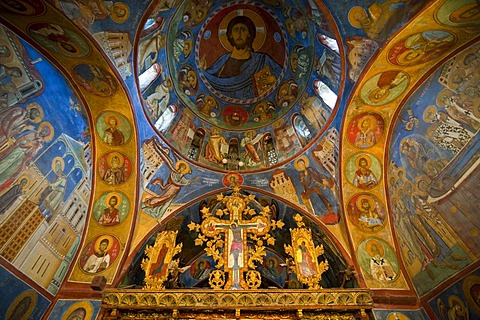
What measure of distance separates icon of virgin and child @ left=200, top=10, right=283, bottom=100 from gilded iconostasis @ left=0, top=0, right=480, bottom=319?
8 cm

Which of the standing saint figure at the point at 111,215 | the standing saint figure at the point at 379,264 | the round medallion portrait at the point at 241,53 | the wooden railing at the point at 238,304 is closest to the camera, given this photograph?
the wooden railing at the point at 238,304

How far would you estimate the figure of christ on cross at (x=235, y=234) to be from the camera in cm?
807

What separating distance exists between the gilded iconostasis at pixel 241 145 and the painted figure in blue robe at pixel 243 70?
0.21 ft

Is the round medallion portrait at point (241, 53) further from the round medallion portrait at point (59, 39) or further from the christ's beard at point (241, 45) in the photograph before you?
the round medallion portrait at point (59, 39)

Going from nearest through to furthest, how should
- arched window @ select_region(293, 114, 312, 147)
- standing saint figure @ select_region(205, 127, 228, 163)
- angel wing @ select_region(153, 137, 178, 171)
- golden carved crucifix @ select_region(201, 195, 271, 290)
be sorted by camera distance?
golden carved crucifix @ select_region(201, 195, 271, 290) → angel wing @ select_region(153, 137, 178, 171) → arched window @ select_region(293, 114, 312, 147) → standing saint figure @ select_region(205, 127, 228, 163)

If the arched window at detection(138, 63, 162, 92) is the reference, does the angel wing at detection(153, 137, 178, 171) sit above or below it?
below

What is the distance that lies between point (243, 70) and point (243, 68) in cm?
9

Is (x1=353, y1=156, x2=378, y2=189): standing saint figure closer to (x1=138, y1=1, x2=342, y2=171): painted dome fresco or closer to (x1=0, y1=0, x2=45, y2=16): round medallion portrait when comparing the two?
(x1=138, y1=1, x2=342, y2=171): painted dome fresco

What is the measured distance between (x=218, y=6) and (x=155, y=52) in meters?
3.54

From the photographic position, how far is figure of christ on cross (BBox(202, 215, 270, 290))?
807 cm

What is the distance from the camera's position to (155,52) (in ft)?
33.7

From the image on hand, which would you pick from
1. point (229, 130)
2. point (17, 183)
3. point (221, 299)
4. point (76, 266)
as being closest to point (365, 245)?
point (221, 299)

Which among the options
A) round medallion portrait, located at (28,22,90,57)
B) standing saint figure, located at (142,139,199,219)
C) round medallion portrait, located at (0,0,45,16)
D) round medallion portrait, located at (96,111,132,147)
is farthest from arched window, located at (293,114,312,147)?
round medallion portrait, located at (0,0,45,16)

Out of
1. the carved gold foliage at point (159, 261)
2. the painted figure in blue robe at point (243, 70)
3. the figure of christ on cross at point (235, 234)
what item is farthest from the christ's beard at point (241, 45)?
the carved gold foliage at point (159, 261)
